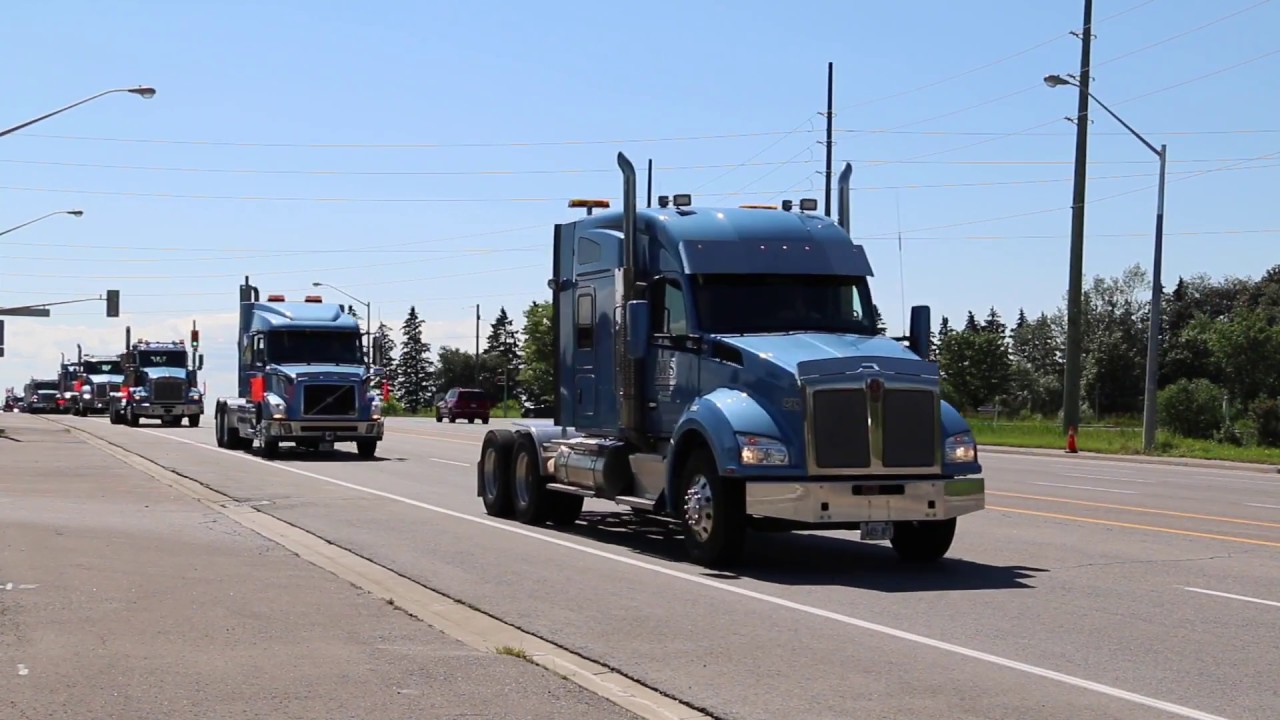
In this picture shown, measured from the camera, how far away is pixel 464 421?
260ft

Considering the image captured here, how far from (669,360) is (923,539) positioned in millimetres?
2970

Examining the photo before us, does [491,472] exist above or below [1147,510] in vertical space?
above

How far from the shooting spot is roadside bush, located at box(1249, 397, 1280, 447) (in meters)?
48.6

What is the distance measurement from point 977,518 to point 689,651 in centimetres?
988

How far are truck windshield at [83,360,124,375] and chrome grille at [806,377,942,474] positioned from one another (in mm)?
68107

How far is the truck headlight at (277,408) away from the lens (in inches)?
1300

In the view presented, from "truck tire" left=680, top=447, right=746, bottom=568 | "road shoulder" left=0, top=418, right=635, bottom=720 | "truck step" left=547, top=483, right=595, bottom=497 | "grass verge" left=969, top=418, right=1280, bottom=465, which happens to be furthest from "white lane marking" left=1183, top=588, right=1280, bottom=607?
"grass verge" left=969, top=418, right=1280, bottom=465

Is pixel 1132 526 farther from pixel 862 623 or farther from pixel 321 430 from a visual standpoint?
pixel 321 430

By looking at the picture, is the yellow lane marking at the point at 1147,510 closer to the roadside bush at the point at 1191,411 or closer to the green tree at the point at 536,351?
the roadside bush at the point at 1191,411

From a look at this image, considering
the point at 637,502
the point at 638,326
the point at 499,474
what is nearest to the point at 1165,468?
the point at 499,474

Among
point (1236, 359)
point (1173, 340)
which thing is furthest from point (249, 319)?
point (1173, 340)

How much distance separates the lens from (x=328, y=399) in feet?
109

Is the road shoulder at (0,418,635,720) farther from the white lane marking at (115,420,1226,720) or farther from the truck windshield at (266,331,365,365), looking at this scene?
the truck windshield at (266,331,365,365)

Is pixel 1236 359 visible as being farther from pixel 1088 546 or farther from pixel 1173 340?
pixel 1088 546
